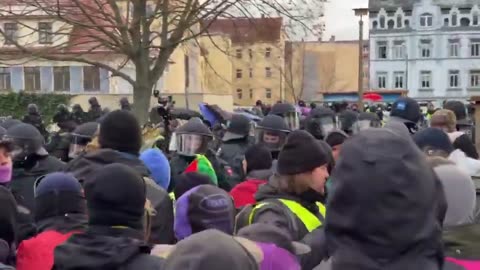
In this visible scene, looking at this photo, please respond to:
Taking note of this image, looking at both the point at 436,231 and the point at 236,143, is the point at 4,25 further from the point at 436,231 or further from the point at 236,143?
the point at 436,231

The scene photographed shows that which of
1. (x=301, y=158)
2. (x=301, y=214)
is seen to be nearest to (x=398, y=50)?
(x=301, y=158)

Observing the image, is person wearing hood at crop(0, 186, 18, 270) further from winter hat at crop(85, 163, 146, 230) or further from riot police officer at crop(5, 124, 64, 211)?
riot police officer at crop(5, 124, 64, 211)

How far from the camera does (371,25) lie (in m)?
92.1

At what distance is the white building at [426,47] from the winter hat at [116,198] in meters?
86.6

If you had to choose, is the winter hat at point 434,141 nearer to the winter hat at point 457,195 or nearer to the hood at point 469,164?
the hood at point 469,164

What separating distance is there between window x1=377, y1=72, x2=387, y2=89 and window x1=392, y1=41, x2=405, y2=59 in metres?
2.27

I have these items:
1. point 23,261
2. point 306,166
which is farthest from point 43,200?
point 306,166

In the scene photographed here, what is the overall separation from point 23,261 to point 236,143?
4997mm

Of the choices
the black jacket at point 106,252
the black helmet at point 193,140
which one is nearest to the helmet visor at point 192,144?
the black helmet at point 193,140

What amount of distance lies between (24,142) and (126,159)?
1.79 meters

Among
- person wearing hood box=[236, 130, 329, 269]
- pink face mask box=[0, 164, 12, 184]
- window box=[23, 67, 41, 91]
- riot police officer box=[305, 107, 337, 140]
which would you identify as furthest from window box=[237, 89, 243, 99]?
person wearing hood box=[236, 130, 329, 269]

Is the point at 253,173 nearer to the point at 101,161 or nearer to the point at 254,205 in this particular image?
the point at 101,161

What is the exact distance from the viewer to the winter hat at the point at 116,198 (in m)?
3.75

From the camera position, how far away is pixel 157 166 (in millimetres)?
6266
